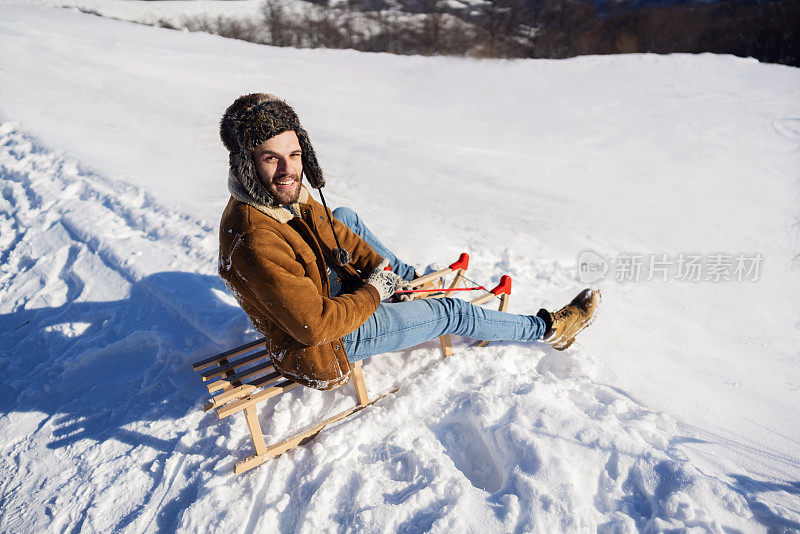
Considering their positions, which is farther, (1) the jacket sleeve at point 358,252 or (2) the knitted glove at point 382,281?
(1) the jacket sleeve at point 358,252

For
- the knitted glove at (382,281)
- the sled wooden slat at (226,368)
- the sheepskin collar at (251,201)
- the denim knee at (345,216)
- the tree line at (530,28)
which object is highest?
the tree line at (530,28)

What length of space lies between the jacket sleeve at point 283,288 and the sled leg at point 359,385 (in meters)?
0.60

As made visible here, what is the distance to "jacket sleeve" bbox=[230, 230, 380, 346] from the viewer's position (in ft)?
5.51

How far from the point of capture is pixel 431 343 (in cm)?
298

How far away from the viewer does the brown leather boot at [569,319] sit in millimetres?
2793

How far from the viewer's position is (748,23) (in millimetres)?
13258

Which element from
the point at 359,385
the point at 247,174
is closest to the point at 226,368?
the point at 359,385

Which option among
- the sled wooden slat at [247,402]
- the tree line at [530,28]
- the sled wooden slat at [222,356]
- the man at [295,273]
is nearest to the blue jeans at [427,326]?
the man at [295,273]

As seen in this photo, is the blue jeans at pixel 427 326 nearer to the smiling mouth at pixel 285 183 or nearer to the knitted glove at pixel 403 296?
the knitted glove at pixel 403 296

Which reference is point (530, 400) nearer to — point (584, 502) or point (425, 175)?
point (584, 502)

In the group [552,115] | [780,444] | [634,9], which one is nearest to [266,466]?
[780,444]

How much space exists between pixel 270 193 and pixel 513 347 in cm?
193

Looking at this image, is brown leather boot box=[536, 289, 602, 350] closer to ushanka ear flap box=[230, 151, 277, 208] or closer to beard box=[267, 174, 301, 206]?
beard box=[267, 174, 301, 206]

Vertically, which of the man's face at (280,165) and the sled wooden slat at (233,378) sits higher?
the man's face at (280,165)
